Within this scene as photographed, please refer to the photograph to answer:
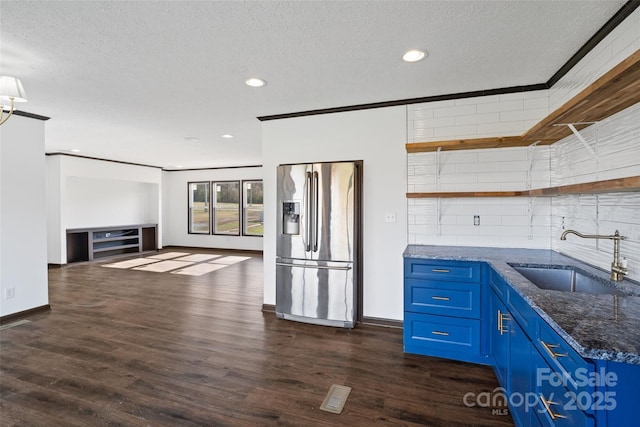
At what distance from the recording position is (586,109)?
1900 millimetres

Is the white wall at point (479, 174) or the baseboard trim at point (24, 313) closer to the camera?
the white wall at point (479, 174)

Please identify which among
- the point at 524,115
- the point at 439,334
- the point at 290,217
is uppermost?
the point at 524,115

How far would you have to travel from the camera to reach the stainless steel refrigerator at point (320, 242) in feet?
11.3

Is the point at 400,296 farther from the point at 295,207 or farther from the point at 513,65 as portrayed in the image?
the point at 513,65

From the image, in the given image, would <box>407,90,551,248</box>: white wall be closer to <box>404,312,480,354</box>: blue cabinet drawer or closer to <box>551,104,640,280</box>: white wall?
<box>551,104,640,280</box>: white wall

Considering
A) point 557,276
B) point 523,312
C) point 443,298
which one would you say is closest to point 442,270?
point 443,298

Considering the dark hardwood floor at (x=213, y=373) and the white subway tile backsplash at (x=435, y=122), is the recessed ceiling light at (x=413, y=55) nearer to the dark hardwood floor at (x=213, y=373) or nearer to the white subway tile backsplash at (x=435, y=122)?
the white subway tile backsplash at (x=435, y=122)

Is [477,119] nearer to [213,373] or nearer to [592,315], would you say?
[592,315]

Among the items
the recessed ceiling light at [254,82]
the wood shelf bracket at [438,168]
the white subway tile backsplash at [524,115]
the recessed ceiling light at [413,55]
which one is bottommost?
the wood shelf bracket at [438,168]

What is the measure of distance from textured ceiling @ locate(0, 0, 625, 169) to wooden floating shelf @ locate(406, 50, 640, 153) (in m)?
0.54

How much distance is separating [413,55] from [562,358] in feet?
6.92

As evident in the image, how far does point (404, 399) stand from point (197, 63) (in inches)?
114

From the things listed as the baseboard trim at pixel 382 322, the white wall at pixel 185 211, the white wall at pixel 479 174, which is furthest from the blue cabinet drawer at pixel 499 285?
the white wall at pixel 185 211

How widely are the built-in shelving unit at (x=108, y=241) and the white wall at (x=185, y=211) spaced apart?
812 mm
